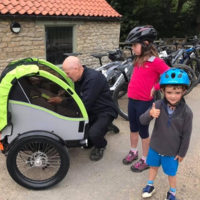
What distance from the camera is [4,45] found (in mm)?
6078

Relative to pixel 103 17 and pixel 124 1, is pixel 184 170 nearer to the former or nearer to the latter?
pixel 103 17

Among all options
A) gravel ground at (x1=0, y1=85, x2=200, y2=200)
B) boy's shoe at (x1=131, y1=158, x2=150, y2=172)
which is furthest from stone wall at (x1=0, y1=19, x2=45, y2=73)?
boy's shoe at (x1=131, y1=158, x2=150, y2=172)

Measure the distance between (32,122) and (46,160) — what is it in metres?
0.48

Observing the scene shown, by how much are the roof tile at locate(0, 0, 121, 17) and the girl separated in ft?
15.4

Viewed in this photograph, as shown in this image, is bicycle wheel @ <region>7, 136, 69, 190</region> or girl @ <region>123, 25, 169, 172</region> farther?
girl @ <region>123, 25, 169, 172</region>

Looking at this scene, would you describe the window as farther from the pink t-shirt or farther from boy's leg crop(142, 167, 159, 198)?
boy's leg crop(142, 167, 159, 198)

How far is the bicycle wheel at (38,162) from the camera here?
2.20 meters

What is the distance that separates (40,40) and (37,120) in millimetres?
5169

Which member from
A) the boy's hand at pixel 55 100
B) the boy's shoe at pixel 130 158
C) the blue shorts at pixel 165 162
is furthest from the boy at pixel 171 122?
the boy's hand at pixel 55 100

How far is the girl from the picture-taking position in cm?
232

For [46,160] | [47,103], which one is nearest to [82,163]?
[46,160]

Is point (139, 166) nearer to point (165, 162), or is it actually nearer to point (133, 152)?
point (133, 152)

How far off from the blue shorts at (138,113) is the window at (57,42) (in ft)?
17.9

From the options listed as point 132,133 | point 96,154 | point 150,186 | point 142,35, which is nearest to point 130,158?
point 132,133
